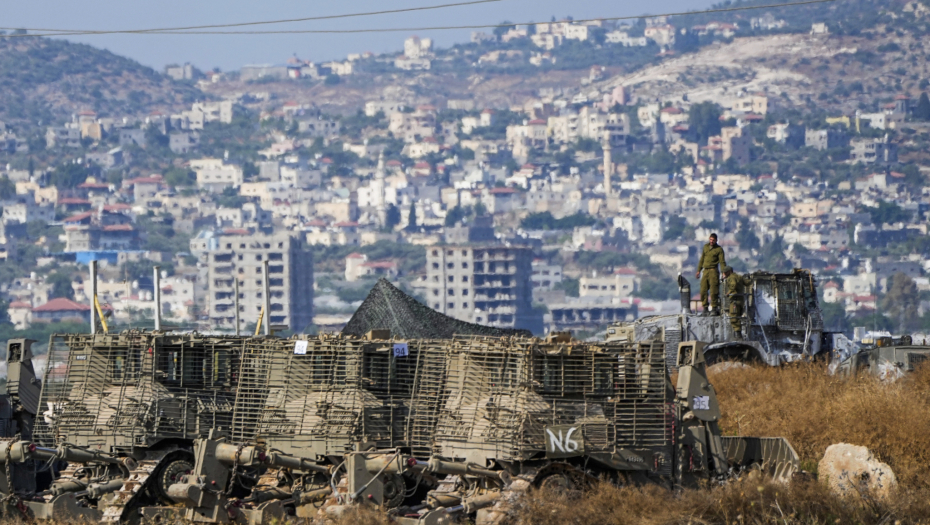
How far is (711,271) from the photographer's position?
34.4 meters

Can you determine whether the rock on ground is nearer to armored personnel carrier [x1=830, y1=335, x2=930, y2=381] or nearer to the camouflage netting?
armored personnel carrier [x1=830, y1=335, x2=930, y2=381]

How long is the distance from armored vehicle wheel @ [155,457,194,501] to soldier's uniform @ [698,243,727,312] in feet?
45.3

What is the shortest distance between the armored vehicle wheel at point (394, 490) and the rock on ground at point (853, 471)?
4992 mm

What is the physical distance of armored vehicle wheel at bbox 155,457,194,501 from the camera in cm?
2209

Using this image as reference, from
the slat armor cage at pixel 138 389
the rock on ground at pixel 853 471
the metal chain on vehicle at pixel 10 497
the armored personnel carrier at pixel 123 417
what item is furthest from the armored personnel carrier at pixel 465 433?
the metal chain on vehicle at pixel 10 497

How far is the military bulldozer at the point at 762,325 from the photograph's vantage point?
115ft

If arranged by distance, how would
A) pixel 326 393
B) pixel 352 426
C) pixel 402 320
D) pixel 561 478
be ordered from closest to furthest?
pixel 561 478, pixel 352 426, pixel 326 393, pixel 402 320

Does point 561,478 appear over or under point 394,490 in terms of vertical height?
over

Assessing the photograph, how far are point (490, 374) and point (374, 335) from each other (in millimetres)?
3484

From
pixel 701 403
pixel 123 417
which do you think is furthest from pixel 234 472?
pixel 701 403

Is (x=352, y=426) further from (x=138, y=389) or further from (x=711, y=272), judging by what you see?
(x=711, y=272)

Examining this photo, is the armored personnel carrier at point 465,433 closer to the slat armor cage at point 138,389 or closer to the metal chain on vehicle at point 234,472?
the metal chain on vehicle at point 234,472

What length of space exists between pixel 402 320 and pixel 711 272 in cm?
617

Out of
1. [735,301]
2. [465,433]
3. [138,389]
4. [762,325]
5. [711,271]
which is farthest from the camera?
[762,325]
